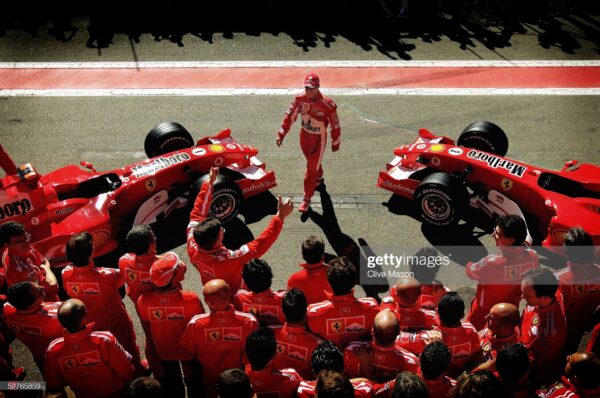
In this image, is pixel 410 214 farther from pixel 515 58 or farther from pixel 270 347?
pixel 515 58

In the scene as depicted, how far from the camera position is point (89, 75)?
467 inches

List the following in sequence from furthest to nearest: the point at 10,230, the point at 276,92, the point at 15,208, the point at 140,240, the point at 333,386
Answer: the point at 276,92 < the point at 15,208 < the point at 10,230 < the point at 140,240 < the point at 333,386

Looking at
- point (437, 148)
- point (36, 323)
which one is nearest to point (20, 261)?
point (36, 323)

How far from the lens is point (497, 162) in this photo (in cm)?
779

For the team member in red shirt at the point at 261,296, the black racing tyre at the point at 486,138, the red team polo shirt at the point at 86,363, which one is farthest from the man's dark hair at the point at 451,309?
the black racing tyre at the point at 486,138

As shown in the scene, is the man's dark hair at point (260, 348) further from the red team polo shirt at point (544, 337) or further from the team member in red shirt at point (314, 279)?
the red team polo shirt at point (544, 337)

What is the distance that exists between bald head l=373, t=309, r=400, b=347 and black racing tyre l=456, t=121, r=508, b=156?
4781 mm

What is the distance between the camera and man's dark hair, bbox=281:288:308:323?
4.55 metres

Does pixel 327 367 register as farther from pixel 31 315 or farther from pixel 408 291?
pixel 31 315

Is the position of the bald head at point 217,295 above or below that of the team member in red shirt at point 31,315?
above

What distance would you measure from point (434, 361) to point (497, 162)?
435 cm

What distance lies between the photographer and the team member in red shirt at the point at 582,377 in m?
4.02

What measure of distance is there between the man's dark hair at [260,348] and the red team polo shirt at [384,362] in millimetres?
705

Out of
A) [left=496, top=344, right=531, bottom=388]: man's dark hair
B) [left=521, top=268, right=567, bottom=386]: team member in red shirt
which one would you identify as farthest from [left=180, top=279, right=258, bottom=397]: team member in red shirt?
[left=521, top=268, right=567, bottom=386]: team member in red shirt
